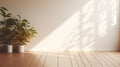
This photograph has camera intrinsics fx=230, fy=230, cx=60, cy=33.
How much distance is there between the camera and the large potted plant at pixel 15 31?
5.97m

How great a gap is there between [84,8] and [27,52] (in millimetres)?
1925

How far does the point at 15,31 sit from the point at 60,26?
1.21 metres

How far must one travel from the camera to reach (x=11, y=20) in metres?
6.03

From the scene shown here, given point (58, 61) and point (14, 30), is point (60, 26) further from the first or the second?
point (58, 61)

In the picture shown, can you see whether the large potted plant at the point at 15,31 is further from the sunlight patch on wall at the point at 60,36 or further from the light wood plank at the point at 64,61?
the light wood plank at the point at 64,61

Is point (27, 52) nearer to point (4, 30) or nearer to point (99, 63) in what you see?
point (4, 30)

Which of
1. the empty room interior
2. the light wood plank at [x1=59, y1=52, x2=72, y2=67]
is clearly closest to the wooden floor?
the light wood plank at [x1=59, y1=52, x2=72, y2=67]

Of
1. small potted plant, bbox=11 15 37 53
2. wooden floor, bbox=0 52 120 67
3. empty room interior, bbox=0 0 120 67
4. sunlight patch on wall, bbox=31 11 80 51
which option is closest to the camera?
wooden floor, bbox=0 52 120 67

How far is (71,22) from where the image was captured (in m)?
6.23

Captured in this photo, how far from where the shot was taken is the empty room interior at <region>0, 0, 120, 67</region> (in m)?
6.09

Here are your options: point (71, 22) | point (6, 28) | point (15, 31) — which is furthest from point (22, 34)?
point (71, 22)

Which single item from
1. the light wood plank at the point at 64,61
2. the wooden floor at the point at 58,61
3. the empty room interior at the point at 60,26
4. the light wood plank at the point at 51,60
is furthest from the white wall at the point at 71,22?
the light wood plank at the point at 64,61

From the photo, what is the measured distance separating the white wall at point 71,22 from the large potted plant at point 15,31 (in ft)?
0.68

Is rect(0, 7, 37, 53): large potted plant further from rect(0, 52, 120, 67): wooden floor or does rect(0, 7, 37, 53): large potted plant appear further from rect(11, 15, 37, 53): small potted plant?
rect(0, 52, 120, 67): wooden floor
